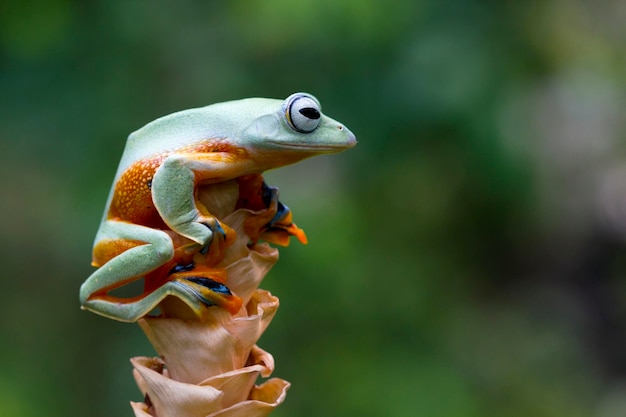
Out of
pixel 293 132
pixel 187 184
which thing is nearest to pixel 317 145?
pixel 293 132

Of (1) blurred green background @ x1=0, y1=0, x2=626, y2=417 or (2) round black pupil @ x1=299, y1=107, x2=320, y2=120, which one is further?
(1) blurred green background @ x1=0, y1=0, x2=626, y2=417

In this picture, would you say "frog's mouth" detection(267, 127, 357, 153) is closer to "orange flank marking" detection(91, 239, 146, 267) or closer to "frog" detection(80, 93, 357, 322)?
"frog" detection(80, 93, 357, 322)

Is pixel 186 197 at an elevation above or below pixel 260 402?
above

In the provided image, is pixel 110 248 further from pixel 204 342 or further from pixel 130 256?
pixel 204 342

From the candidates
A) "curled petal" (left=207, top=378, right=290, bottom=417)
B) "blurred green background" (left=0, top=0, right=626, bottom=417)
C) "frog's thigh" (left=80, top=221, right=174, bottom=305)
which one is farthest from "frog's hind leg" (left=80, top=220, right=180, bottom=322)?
"blurred green background" (left=0, top=0, right=626, bottom=417)

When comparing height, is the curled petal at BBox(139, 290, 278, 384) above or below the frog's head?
below

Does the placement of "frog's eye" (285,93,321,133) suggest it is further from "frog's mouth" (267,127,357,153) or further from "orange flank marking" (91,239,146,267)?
"orange flank marking" (91,239,146,267)

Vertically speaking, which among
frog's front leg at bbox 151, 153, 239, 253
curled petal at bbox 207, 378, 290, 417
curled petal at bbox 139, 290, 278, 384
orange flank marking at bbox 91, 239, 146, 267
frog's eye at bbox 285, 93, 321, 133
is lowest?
curled petal at bbox 207, 378, 290, 417

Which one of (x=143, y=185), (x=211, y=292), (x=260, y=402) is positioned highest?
(x=143, y=185)
